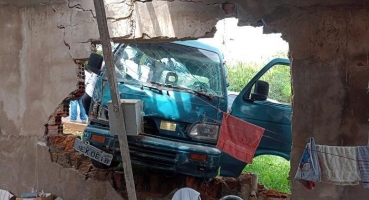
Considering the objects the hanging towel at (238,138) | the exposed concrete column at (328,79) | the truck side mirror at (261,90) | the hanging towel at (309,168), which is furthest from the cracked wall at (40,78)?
the hanging towel at (309,168)

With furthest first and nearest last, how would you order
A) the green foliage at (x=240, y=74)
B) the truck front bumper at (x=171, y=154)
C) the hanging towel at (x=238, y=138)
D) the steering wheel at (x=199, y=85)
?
the green foliage at (x=240, y=74), the steering wheel at (x=199, y=85), the truck front bumper at (x=171, y=154), the hanging towel at (x=238, y=138)

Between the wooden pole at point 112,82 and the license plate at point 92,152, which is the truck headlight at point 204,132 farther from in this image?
the wooden pole at point 112,82

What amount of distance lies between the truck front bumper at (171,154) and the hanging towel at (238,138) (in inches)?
22.4

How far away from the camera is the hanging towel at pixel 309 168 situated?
420cm

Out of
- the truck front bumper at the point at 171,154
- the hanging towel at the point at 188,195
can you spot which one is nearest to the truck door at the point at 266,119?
the truck front bumper at the point at 171,154

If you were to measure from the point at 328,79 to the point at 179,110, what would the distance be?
2.26m

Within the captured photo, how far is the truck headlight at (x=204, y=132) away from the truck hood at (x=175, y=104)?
87 millimetres

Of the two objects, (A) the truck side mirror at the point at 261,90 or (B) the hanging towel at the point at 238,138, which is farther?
(A) the truck side mirror at the point at 261,90

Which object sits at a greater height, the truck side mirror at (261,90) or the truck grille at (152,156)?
the truck side mirror at (261,90)

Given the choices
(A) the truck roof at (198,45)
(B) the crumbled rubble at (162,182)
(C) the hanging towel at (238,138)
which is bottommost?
(B) the crumbled rubble at (162,182)

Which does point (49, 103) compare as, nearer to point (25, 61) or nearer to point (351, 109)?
point (25, 61)

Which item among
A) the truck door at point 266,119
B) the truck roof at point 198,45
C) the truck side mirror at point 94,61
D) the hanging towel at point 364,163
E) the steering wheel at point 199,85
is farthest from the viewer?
the truck roof at point 198,45

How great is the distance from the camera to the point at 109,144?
18.8 ft

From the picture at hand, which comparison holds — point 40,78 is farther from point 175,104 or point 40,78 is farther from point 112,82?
point 112,82
